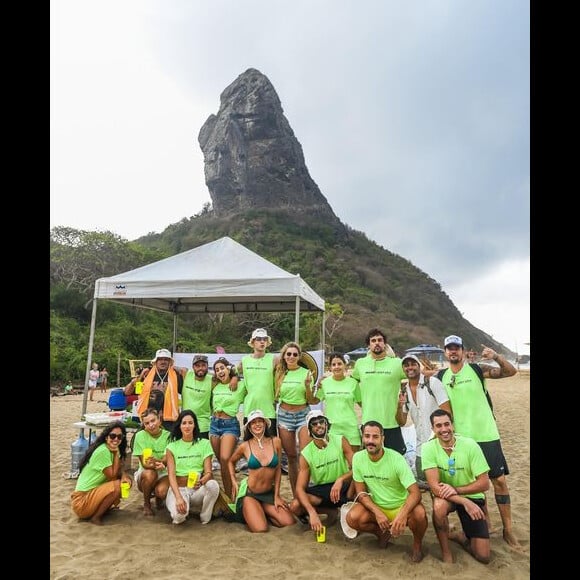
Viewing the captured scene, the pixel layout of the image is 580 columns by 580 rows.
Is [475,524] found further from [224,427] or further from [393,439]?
[224,427]

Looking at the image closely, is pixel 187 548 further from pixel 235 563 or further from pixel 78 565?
pixel 78 565

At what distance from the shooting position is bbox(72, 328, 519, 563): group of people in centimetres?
344

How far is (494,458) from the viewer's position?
3.68 meters

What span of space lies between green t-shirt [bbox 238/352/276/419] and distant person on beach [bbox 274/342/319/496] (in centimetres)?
11

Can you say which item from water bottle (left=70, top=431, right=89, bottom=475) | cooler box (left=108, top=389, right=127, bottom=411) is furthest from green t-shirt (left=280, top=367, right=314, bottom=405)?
cooler box (left=108, top=389, right=127, bottom=411)

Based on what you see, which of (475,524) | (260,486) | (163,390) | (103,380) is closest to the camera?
(475,524)

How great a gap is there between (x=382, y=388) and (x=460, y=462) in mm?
924

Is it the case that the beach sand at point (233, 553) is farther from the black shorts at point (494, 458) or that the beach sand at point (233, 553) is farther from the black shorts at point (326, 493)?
the black shorts at point (494, 458)

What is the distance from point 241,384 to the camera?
4.91 m

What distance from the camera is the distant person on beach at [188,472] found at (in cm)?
A: 406

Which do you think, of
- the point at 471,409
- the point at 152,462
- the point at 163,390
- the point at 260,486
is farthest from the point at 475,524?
the point at 163,390
